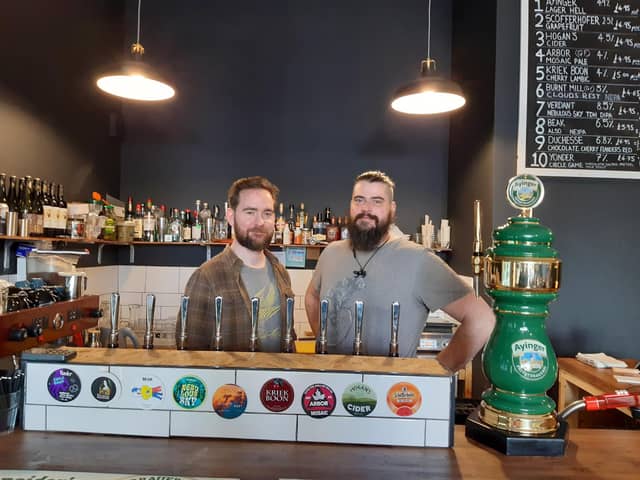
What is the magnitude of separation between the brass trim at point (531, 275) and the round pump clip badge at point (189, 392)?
1.92 feet

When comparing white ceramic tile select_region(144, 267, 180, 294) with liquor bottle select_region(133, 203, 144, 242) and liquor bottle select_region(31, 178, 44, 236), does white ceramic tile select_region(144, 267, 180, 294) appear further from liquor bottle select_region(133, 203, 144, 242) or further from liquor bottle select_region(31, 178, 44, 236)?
liquor bottle select_region(31, 178, 44, 236)

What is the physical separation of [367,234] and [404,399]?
1209 mm

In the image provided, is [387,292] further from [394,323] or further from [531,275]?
[531,275]

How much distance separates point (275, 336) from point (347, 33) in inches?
121

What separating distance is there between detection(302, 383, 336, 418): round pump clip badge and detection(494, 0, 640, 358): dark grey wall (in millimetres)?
2239

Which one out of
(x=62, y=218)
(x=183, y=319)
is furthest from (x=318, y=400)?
(x=62, y=218)

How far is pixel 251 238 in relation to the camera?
1.92m

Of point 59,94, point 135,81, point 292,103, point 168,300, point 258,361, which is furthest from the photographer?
point 292,103

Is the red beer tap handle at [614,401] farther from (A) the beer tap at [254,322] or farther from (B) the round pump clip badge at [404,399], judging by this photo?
(A) the beer tap at [254,322]

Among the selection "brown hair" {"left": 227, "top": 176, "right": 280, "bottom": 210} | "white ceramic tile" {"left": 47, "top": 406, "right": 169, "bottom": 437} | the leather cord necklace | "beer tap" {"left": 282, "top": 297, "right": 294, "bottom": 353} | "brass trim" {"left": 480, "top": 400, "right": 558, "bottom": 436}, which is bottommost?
"white ceramic tile" {"left": 47, "top": 406, "right": 169, "bottom": 437}

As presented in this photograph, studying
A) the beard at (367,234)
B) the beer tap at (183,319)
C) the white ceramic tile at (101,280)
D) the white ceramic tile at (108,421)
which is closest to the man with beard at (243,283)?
the beard at (367,234)

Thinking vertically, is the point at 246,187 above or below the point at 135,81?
below

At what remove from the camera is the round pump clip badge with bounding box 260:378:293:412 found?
820 millimetres

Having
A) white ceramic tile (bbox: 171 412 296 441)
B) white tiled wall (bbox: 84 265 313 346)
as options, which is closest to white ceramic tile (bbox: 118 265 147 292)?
white tiled wall (bbox: 84 265 313 346)
